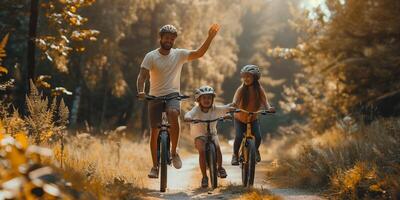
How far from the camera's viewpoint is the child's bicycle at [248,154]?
8812 mm

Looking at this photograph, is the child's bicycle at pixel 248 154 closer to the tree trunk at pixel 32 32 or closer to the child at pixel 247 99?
the child at pixel 247 99

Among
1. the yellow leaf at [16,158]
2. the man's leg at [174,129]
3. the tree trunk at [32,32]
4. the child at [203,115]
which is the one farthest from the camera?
the tree trunk at [32,32]

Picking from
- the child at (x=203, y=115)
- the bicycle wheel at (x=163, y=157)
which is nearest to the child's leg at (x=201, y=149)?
the child at (x=203, y=115)

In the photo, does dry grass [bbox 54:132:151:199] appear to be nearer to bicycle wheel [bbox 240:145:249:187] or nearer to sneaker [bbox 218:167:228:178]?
sneaker [bbox 218:167:228:178]

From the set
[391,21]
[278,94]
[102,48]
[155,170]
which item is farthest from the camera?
[278,94]

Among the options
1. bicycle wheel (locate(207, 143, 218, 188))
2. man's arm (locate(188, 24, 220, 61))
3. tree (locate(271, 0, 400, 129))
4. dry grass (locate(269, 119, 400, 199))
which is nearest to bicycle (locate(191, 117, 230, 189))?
bicycle wheel (locate(207, 143, 218, 188))

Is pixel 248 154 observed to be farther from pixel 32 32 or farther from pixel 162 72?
pixel 32 32

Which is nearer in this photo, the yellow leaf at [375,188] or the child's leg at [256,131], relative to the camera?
the yellow leaf at [375,188]

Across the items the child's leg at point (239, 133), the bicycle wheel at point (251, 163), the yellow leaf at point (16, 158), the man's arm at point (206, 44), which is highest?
the man's arm at point (206, 44)

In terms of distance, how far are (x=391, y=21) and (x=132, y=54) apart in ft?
45.5

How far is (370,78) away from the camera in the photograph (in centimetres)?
1492

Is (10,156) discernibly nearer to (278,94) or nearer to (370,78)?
(370,78)

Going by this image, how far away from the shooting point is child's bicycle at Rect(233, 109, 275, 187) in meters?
8.81

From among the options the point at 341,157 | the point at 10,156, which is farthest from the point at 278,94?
the point at 10,156
